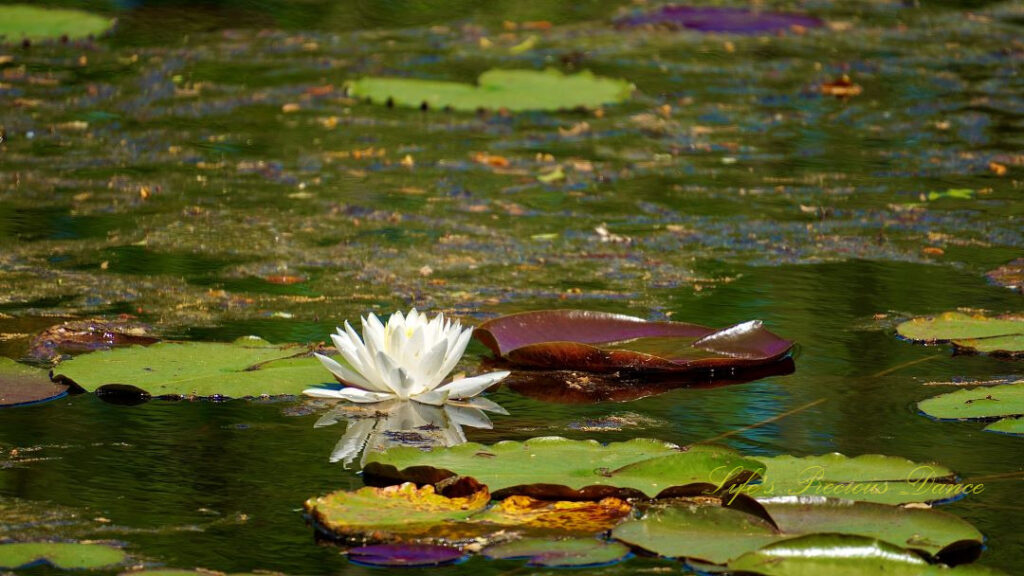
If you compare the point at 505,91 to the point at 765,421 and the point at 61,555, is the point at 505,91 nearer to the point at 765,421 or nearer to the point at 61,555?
the point at 765,421

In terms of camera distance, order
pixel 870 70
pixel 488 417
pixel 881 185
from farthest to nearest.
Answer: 1. pixel 870 70
2. pixel 881 185
3. pixel 488 417

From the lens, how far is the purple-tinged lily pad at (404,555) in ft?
6.48

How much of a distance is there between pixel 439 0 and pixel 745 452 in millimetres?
6529

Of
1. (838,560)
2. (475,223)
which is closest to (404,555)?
(838,560)

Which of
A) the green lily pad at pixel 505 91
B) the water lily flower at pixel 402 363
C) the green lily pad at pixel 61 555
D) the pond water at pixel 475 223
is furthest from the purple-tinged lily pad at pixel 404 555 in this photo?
the green lily pad at pixel 505 91

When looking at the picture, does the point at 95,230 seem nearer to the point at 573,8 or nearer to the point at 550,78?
the point at 550,78

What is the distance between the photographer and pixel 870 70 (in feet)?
22.3

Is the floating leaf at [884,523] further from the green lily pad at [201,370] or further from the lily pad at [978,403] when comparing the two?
the green lily pad at [201,370]

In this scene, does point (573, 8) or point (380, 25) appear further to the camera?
point (573, 8)

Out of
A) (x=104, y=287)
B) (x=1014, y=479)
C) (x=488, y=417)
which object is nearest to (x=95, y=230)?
(x=104, y=287)

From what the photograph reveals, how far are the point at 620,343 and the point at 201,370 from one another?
849 millimetres

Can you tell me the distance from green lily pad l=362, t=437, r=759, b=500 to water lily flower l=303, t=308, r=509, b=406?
1.08 feet

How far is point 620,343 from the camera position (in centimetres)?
304

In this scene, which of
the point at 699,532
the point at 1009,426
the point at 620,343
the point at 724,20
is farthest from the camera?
the point at 724,20
